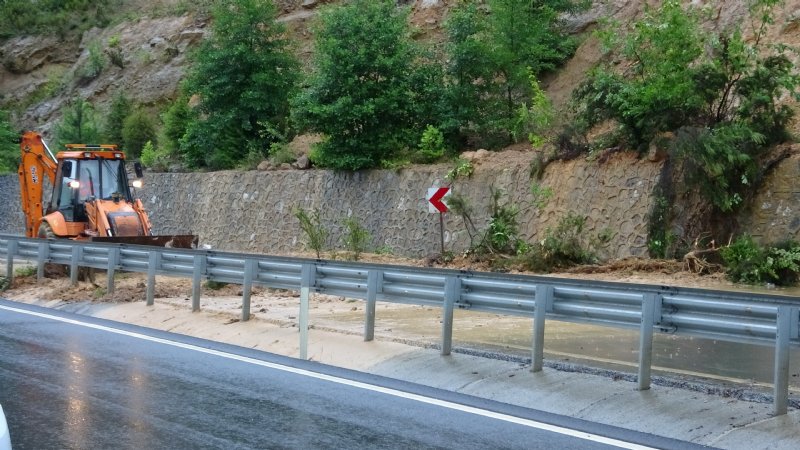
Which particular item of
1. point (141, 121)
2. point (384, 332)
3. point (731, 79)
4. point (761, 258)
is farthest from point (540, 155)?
point (141, 121)

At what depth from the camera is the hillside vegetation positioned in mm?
22266

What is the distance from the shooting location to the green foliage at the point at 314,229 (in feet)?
87.2

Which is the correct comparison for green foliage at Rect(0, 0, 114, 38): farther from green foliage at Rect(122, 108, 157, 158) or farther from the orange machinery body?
the orange machinery body

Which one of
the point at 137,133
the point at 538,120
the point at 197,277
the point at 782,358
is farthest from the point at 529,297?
the point at 137,133

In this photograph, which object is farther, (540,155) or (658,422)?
(540,155)

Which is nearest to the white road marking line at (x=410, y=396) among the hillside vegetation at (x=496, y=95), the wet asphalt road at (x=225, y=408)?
the wet asphalt road at (x=225, y=408)

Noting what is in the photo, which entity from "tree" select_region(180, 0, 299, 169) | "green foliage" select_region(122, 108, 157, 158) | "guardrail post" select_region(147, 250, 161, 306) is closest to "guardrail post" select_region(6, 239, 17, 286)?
"guardrail post" select_region(147, 250, 161, 306)

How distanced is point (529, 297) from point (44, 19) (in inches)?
2253

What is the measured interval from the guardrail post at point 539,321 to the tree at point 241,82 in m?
26.3

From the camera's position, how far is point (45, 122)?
181 feet

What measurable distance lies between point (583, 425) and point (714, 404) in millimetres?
1205

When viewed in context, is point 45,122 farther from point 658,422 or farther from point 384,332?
point 658,422

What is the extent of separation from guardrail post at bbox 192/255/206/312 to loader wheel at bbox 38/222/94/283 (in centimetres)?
516

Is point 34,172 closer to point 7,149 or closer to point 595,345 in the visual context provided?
point 595,345
